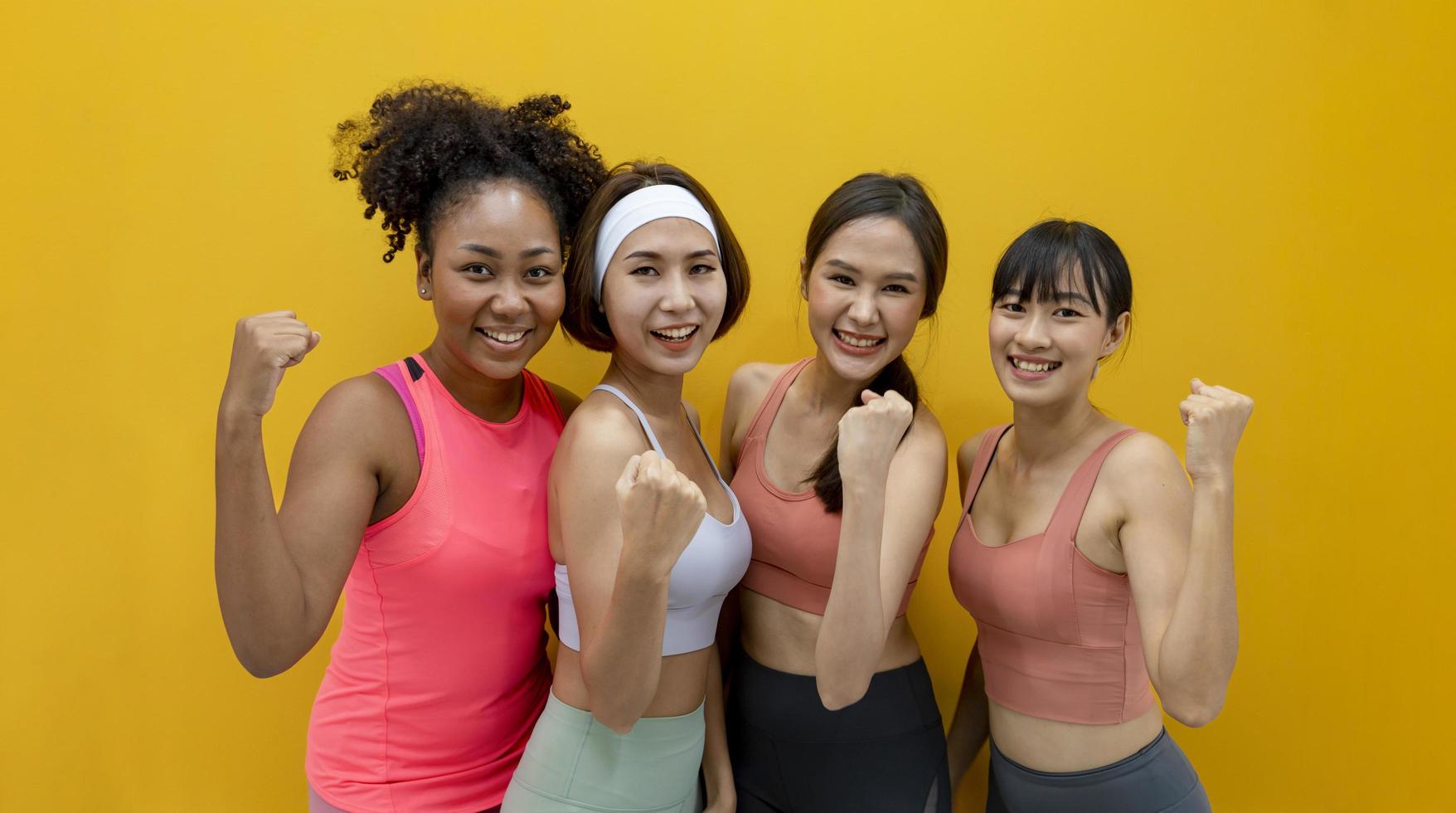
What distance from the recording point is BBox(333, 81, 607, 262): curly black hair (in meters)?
1.83

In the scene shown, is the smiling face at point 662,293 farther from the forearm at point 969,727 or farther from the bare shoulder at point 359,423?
the forearm at point 969,727

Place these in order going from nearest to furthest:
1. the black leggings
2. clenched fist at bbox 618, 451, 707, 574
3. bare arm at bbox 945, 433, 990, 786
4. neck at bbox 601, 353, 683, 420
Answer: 1. clenched fist at bbox 618, 451, 707, 574
2. neck at bbox 601, 353, 683, 420
3. the black leggings
4. bare arm at bbox 945, 433, 990, 786

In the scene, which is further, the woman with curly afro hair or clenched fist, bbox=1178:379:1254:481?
the woman with curly afro hair

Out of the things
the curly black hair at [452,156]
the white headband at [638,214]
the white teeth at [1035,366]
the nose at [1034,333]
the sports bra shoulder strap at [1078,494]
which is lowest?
the sports bra shoulder strap at [1078,494]

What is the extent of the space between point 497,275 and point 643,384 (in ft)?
1.09

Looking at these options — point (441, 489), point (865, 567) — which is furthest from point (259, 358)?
point (865, 567)

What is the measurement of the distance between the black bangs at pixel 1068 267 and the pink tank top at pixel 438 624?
3.22 ft

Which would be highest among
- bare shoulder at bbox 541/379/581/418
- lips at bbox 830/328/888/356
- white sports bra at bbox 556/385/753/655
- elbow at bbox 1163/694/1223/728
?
lips at bbox 830/328/888/356

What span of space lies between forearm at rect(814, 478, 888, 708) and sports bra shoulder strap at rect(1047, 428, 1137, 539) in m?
0.36

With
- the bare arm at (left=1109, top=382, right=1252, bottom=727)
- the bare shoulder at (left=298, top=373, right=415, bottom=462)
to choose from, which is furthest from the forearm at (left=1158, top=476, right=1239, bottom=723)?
the bare shoulder at (left=298, top=373, right=415, bottom=462)

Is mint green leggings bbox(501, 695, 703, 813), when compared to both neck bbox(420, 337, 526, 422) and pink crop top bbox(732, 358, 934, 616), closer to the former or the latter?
pink crop top bbox(732, 358, 934, 616)

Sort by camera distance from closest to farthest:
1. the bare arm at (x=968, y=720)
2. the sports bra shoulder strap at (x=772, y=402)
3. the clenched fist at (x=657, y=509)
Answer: the clenched fist at (x=657, y=509), the sports bra shoulder strap at (x=772, y=402), the bare arm at (x=968, y=720)

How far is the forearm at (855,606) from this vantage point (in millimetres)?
1649

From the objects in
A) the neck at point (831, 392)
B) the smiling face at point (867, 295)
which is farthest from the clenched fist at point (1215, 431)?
the neck at point (831, 392)
